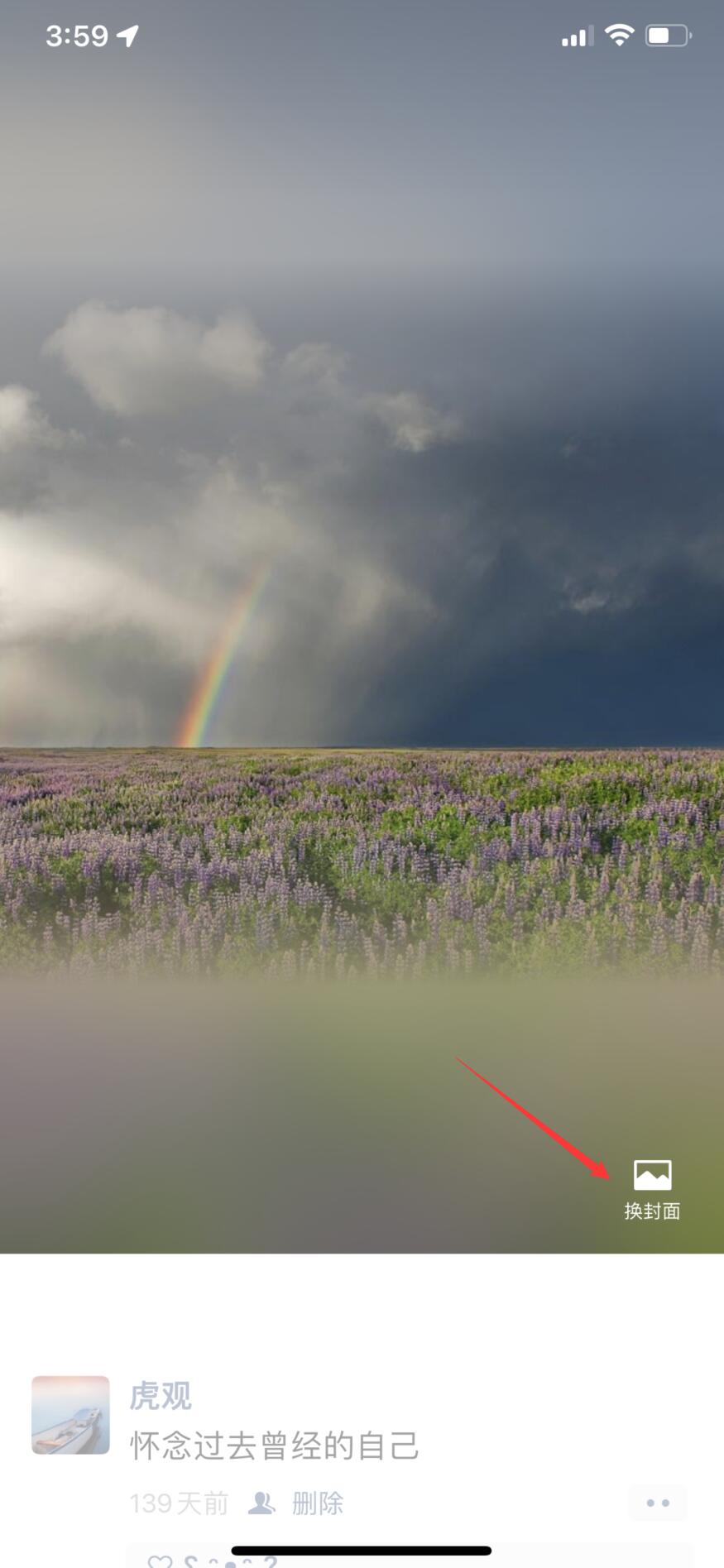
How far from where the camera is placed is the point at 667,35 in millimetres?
5051

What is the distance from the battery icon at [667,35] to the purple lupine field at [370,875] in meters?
5.53

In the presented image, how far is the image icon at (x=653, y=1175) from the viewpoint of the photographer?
3.88 m

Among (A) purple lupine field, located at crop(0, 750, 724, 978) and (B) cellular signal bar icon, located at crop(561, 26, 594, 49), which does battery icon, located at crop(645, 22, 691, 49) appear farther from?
(A) purple lupine field, located at crop(0, 750, 724, 978)

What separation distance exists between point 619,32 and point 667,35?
31cm

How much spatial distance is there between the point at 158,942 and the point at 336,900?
1.61 m

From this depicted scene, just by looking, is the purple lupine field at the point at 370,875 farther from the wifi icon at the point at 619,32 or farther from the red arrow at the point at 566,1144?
the wifi icon at the point at 619,32
